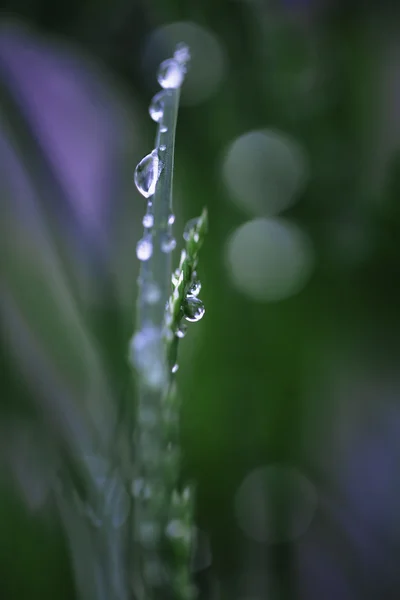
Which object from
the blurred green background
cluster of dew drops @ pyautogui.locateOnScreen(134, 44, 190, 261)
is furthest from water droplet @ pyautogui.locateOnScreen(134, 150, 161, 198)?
the blurred green background

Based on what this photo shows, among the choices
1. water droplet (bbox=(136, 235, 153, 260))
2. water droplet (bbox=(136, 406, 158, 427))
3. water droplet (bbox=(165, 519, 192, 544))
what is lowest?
water droplet (bbox=(165, 519, 192, 544))

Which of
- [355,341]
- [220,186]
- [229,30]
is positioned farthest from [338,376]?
[229,30]

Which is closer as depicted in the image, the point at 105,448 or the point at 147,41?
the point at 105,448

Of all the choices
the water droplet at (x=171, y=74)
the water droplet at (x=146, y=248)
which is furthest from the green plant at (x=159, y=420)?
the water droplet at (x=171, y=74)

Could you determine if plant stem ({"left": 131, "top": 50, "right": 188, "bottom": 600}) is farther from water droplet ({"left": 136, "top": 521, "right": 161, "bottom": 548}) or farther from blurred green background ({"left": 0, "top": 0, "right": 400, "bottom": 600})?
blurred green background ({"left": 0, "top": 0, "right": 400, "bottom": 600})

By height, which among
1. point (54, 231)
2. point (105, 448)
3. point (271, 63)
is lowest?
point (105, 448)

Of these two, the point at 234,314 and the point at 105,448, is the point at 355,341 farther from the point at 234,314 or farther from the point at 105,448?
the point at 105,448
